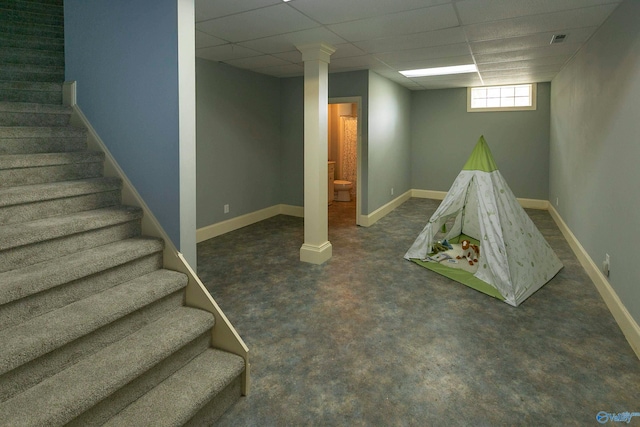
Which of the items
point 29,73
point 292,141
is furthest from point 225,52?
point 292,141

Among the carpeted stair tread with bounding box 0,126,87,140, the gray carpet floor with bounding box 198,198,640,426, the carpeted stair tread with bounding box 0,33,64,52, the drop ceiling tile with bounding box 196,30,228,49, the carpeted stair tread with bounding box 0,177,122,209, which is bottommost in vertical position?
the gray carpet floor with bounding box 198,198,640,426

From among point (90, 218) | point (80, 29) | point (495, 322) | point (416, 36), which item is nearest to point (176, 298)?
point (90, 218)

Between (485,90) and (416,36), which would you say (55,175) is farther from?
(485,90)

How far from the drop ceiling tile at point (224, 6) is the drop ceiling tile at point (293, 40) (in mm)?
736

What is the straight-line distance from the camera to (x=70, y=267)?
1.89 metres

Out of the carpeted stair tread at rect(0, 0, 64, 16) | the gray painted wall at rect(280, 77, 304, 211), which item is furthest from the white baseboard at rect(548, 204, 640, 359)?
the carpeted stair tread at rect(0, 0, 64, 16)

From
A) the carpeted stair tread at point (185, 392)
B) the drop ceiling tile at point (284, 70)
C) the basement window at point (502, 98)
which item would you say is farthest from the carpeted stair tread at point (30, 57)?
the basement window at point (502, 98)

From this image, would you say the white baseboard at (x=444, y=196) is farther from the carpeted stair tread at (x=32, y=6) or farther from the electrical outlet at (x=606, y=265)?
the carpeted stair tread at (x=32, y=6)

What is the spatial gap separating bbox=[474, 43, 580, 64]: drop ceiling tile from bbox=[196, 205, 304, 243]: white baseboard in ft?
11.8

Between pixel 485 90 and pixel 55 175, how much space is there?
25.4ft

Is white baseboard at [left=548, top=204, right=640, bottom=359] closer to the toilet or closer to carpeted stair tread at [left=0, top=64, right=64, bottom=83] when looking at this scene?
carpeted stair tread at [left=0, top=64, right=64, bottom=83]

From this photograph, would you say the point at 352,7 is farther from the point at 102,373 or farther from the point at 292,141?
the point at 292,141

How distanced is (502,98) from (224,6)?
643 cm

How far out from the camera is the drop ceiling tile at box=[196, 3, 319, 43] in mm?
3244
